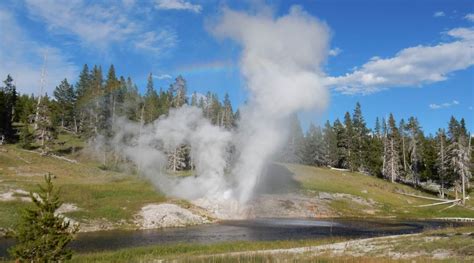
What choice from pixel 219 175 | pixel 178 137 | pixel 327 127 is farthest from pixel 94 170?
pixel 327 127

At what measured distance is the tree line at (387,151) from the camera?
124 m

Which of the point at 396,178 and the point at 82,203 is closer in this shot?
the point at 82,203

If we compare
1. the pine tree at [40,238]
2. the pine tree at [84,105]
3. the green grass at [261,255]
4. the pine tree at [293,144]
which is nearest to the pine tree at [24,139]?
the pine tree at [84,105]

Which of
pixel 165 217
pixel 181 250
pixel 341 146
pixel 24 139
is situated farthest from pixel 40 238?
pixel 341 146

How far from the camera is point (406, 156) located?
14675 cm

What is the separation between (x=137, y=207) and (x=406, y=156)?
11146cm

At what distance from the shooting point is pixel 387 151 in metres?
134

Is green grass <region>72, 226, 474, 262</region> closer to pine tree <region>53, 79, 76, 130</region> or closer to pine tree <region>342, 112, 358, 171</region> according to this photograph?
pine tree <region>342, 112, 358, 171</region>

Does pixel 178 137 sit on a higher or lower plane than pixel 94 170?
higher

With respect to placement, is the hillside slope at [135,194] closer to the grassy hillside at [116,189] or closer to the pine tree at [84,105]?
the grassy hillside at [116,189]

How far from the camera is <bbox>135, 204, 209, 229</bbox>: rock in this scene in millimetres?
58844

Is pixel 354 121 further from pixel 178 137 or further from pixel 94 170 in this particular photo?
pixel 94 170

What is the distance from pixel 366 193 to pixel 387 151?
42415 millimetres

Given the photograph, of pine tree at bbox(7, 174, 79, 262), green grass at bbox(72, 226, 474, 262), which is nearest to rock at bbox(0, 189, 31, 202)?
green grass at bbox(72, 226, 474, 262)
